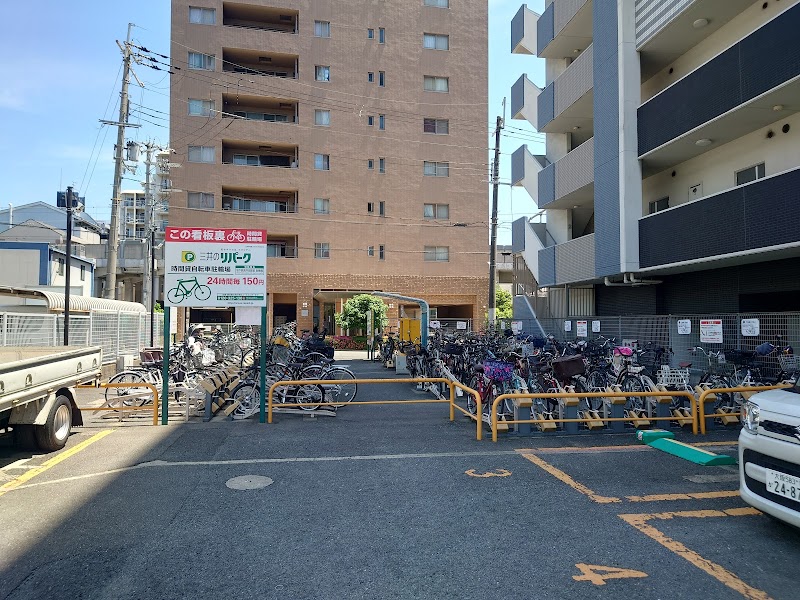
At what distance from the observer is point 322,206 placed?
3297 cm

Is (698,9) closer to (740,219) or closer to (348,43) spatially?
(740,219)

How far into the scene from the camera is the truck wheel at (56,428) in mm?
6164

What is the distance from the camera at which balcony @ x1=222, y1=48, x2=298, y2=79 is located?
32594mm

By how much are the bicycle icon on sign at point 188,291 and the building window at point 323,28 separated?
99.4 feet

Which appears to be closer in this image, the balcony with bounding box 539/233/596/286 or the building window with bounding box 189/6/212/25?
the balcony with bounding box 539/233/596/286

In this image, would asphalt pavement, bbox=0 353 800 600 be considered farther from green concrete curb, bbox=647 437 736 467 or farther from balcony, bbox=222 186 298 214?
balcony, bbox=222 186 298 214

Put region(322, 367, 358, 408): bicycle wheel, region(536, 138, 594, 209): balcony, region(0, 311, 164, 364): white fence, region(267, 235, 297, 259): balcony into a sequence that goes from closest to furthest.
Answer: region(322, 367, 358, 408): bicycle wheel < region(0, 311, 164, 364): white fence < region(536, 138, 594, 209): balcony < region(267, 235, 297, 259): balcony

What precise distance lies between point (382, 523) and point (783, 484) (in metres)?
2.84

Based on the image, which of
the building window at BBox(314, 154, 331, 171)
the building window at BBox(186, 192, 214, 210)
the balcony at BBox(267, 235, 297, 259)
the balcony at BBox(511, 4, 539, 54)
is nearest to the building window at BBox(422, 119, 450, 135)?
the building window at BBox(314, 154, 331, 171)

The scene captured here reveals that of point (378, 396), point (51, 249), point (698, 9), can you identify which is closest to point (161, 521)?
point (378, 396)

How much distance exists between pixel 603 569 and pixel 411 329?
1475 cm

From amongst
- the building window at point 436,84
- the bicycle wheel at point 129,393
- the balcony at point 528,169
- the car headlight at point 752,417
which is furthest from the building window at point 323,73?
the car headlight at point 752,417

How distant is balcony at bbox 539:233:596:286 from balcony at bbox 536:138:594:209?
5.11 ft

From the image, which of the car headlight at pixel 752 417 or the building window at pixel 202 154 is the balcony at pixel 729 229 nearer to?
the car headlight at pixel 752 417
